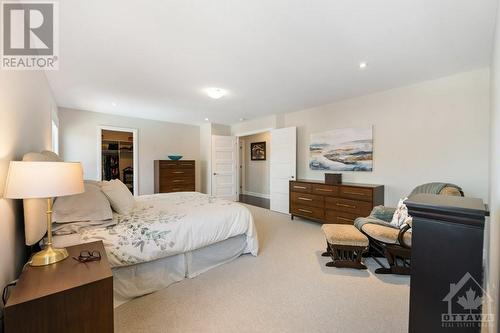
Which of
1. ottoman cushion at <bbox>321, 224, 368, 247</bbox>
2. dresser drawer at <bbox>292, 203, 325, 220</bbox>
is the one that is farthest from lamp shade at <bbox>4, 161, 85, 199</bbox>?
dresser drawer at <bbox>292, 203, 325, 220</bbox>

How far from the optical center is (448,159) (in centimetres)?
298

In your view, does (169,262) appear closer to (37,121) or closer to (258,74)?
(37,121)

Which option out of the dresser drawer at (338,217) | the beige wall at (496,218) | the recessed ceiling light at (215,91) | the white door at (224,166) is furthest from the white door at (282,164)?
the beige wall at (496,218)

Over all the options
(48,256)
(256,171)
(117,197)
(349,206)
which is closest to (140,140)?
(117,197)

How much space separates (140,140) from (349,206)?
16.5 feet

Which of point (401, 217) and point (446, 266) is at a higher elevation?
point (446, 266)

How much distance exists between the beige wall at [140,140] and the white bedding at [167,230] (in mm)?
3080

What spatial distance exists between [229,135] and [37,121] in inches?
186

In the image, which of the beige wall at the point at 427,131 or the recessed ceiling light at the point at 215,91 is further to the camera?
the recessed ceiling light at the point at 215,91

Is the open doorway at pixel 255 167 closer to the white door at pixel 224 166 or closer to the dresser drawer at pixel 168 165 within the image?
the white door at pixel 224 166

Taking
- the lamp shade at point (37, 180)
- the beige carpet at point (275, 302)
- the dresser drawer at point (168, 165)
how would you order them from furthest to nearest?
the dresser drawer at point (168, 165), the beige carpet at point (275, 302), the lamp shade at point (37, 180)

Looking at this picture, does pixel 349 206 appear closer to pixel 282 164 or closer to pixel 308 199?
pixel 308 199

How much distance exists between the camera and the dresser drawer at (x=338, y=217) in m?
3.55

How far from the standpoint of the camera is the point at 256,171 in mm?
7613
